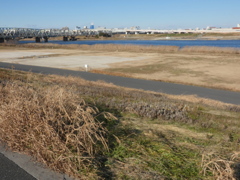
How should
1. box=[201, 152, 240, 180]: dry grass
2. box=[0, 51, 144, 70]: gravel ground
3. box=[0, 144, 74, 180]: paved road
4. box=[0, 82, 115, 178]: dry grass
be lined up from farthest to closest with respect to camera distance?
1. box=[0, 51, 144, 70]: gravel ground
2. box=[0, 82, 115, 178]: dry grass
3. box=[0, 144, 74, 180]: paved road
4. box=[201, 152, 240, 180]: dry grass

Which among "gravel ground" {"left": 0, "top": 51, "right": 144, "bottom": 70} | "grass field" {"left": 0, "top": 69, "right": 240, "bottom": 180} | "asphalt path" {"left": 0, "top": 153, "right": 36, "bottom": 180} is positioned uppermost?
"grass field" {"left": 0, "top": 69, "right": 240, "bottom": 180}

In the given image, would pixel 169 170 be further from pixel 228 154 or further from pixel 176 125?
pixel 176 125

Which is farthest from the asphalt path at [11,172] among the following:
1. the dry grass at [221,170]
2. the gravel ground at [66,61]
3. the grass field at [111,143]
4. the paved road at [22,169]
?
the gravel ground at [66,61]

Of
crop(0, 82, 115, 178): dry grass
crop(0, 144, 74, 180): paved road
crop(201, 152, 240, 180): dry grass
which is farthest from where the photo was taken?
crop(0, 82, 115, 178): dry grass

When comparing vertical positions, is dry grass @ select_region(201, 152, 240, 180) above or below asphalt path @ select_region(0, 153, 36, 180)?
above

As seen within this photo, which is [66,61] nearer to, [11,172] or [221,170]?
[11,172]

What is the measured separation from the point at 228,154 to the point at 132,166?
2.00 metres

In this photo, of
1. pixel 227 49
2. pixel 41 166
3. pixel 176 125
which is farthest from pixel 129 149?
pixel 227 49

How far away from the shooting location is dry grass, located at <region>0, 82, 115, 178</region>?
4758 millimetres

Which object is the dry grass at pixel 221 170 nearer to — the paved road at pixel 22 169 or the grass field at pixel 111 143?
the grass field at pixel 111 143

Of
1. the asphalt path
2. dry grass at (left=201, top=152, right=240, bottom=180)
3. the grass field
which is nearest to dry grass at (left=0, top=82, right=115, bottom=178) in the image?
the grass field

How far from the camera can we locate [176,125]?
24.7 ft

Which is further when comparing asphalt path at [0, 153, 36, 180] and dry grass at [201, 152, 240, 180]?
asphalt path at [0, 153, 36, 180]

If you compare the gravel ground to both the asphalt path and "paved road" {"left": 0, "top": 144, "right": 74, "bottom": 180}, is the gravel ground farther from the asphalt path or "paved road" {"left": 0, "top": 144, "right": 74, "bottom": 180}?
the asphalt path
